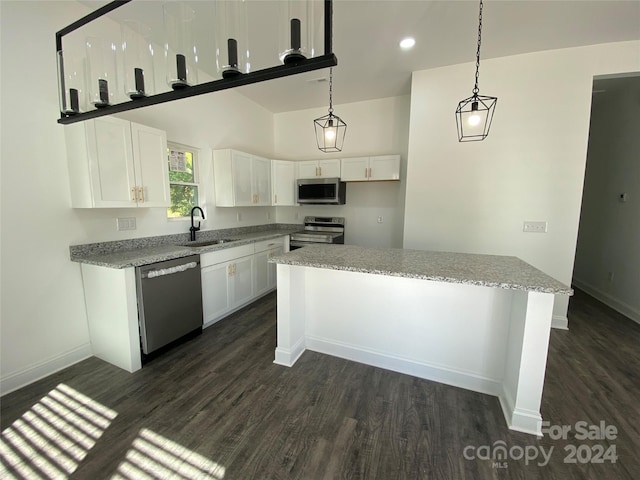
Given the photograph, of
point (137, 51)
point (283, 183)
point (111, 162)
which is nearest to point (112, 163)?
point (111, 162)

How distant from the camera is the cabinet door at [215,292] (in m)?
2.83

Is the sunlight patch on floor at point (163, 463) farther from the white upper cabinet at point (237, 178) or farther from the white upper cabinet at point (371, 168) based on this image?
the white upper cabinet at point (371, 168)

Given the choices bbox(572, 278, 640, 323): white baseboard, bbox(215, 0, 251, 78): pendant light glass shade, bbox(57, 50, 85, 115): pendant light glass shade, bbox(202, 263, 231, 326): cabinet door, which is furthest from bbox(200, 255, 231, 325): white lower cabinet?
bbox(572, 278, 640, 323): white baseboard

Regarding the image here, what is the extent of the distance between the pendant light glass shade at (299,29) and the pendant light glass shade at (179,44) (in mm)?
479

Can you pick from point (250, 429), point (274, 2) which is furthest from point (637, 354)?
point (274, 2)

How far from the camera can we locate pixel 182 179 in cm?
327

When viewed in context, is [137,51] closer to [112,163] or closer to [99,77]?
[99,77]

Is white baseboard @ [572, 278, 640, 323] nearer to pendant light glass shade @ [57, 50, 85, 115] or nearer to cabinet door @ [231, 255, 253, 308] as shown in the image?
cabinet door @ [231, 255, 253, 308]

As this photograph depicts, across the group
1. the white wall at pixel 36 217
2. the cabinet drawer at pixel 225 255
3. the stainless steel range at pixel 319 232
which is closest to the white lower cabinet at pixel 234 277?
the cabinet drawer at pixel 225 255

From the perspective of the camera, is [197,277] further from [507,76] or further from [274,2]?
[507,76]

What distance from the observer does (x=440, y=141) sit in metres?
3.24

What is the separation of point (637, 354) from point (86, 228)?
5.21m

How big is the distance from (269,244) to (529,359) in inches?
123

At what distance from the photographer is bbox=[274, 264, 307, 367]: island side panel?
220 cm
